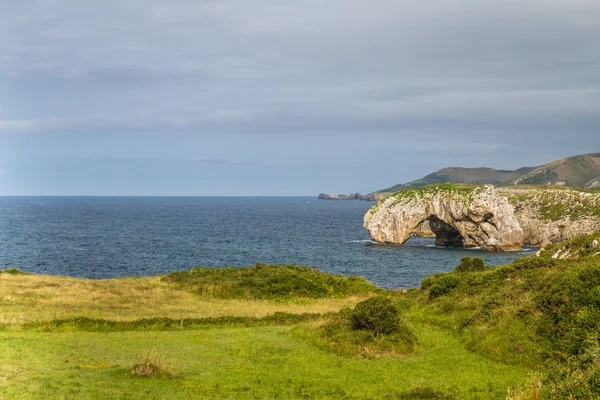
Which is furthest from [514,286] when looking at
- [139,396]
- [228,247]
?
[228,247]

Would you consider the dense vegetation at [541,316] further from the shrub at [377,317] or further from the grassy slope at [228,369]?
the shrub at [377,317]

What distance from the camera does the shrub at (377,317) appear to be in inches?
1087

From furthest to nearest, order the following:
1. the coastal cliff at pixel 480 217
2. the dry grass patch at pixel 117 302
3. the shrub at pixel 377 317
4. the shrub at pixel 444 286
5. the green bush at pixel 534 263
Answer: the coastal cliff at pixel 480 217 < the shrub at pixel 444 286 < the green bush at pixel 534 263 < the dry grass patch at pixel 117 302 < the shrub at pixel 377 317

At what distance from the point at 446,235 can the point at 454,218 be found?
9628 millimetres

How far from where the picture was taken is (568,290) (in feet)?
84.2

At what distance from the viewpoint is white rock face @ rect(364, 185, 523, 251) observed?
107438 millimetres

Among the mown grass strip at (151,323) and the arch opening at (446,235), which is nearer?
the mown grass strip at (151,323)

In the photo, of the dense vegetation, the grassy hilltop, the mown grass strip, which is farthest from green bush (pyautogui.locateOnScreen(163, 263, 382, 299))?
the dense vegetation

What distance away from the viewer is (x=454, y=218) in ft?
363

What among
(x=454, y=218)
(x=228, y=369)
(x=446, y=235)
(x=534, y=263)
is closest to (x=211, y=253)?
(x=454, y=218)

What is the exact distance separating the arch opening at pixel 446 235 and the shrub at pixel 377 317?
92462mm

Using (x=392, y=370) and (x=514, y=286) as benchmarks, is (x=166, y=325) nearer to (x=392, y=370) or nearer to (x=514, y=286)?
(x=392, y=370)

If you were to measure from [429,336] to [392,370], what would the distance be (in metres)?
7.65

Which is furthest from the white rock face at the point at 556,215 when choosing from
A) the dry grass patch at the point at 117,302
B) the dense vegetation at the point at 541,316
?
the dry grass patch at the point at 117,302
